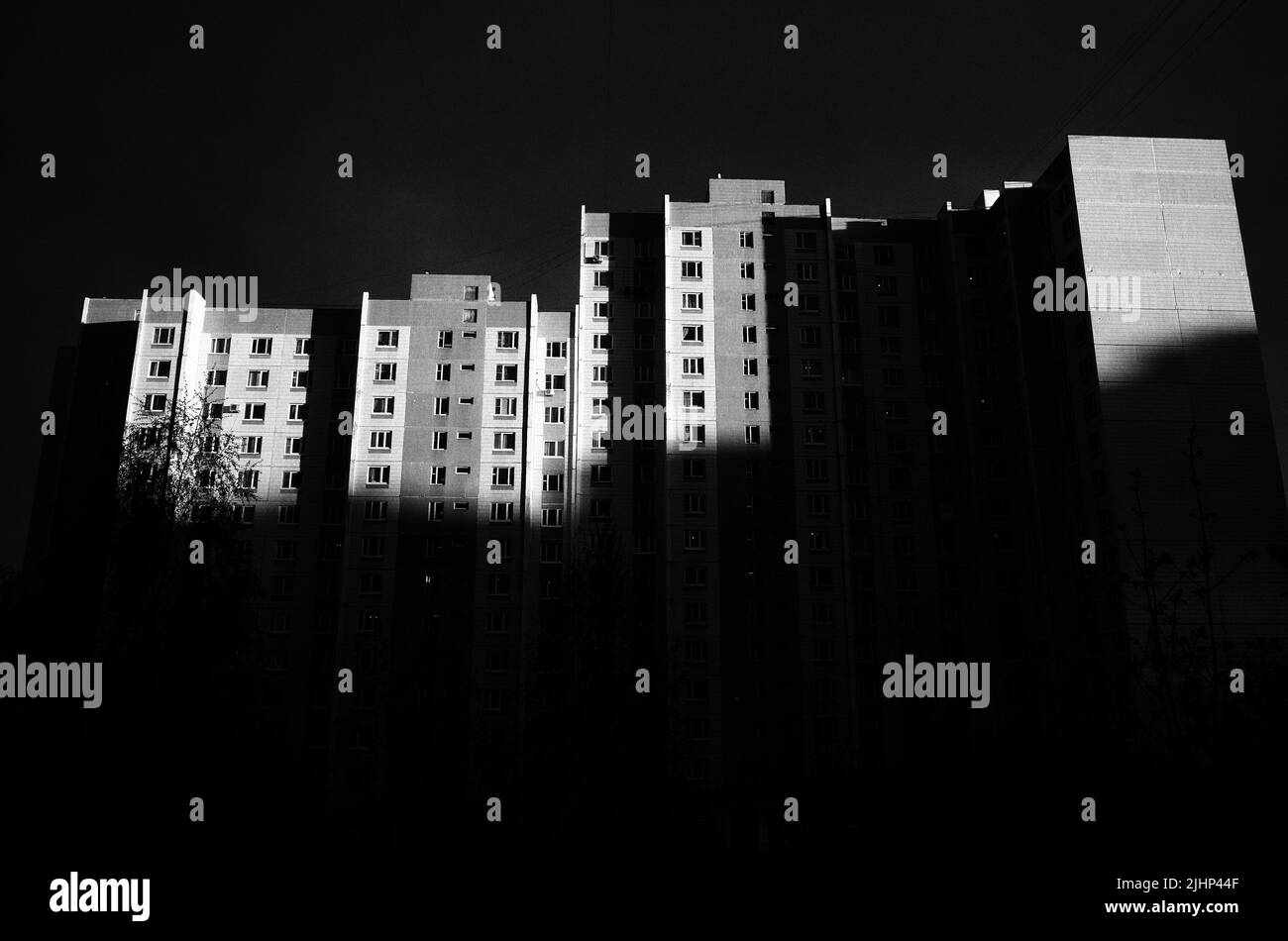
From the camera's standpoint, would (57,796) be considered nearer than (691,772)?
Yes

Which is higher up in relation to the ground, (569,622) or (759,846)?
(569,622)

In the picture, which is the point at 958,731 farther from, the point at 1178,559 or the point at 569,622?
the point at 569,622

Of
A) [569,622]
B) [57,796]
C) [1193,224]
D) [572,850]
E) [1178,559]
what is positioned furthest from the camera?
[1193,224]

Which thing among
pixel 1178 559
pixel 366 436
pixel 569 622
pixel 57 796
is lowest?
pixel 57 796

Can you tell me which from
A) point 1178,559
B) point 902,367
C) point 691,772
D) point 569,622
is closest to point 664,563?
point 691,772

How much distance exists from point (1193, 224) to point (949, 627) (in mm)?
33271

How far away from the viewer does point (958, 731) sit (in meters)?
58.5


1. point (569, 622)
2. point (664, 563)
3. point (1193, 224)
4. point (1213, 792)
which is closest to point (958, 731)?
point (664, 563)

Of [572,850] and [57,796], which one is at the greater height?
[57,796]

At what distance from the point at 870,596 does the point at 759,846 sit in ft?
61.4

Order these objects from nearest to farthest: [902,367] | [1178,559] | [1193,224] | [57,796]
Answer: [57,796] < [1178,559] < [1193,224] < [902,367]
